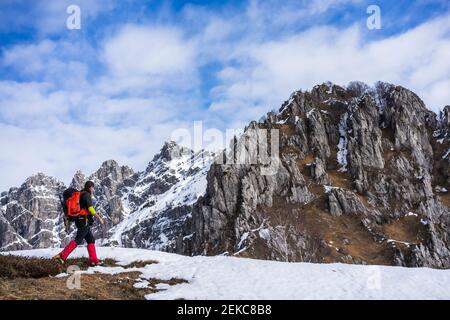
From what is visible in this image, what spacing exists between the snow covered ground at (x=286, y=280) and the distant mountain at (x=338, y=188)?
76.9 m

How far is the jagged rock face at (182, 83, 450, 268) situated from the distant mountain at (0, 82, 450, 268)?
297 millimetres

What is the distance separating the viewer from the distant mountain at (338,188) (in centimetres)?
10081

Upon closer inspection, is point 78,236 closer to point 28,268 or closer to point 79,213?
point 79,213

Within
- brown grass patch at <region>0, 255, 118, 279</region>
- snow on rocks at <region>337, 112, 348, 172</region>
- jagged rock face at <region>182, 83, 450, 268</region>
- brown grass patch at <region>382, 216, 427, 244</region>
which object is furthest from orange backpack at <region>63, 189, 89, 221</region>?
snow on rocks at <region>337, 112, 348, 172</region>

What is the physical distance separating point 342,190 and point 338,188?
4.70 ft

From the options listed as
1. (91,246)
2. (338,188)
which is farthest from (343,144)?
(91,246)

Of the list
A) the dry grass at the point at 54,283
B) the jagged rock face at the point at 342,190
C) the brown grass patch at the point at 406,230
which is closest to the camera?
the dry grass at the point at 54,283

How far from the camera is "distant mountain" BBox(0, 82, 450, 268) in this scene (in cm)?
10081

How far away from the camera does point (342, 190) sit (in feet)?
393

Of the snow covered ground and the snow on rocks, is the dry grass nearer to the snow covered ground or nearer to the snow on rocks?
the snow covered ground

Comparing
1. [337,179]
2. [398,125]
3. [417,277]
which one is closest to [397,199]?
[337,179]

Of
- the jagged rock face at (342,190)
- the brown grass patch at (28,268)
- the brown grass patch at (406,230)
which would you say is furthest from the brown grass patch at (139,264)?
the brown grass patch at (406,230)

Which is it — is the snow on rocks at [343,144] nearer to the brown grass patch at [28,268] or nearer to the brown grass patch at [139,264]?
the brown grass patch at [139,264]
